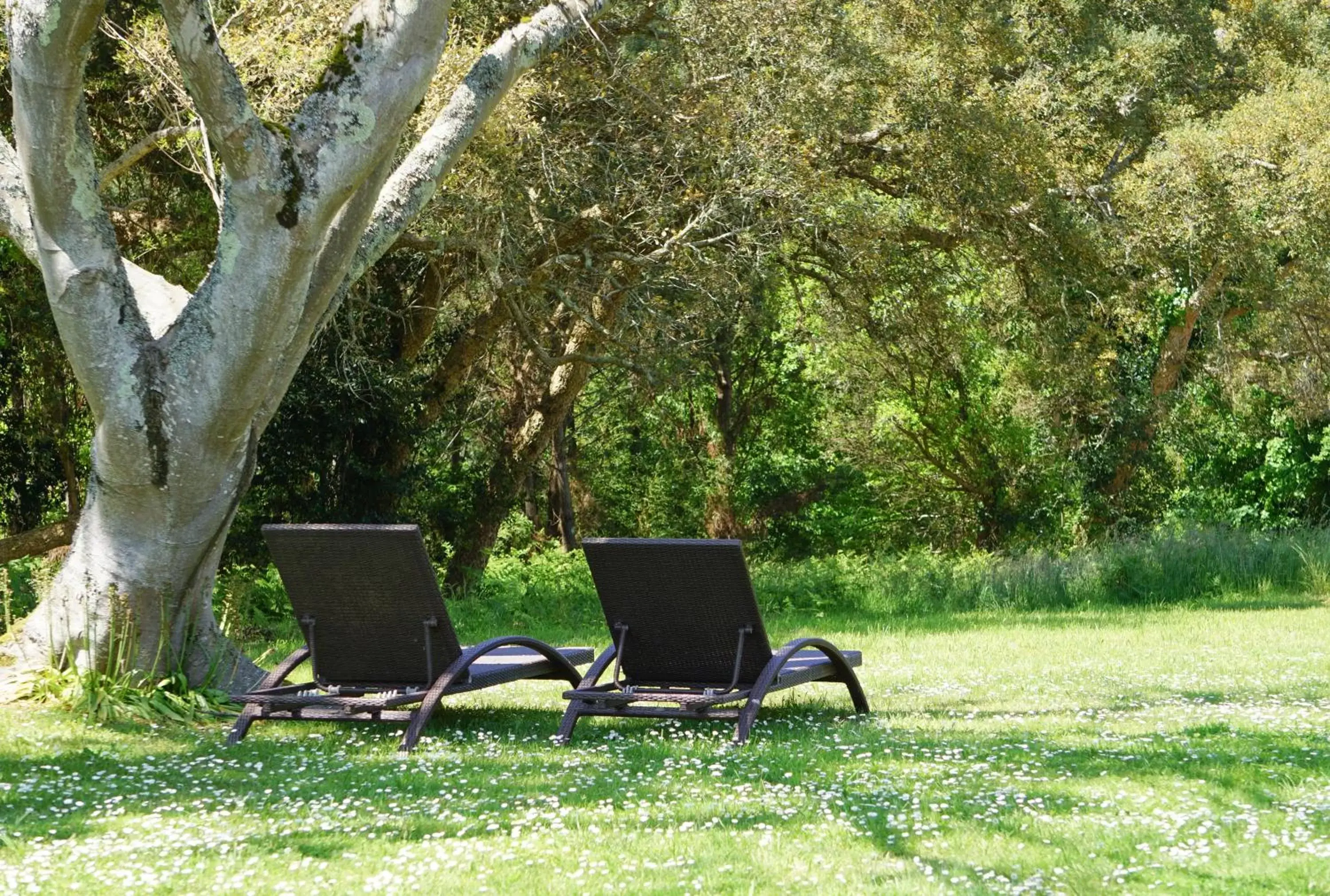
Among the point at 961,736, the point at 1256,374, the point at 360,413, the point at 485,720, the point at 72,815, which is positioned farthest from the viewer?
the point at 1256,374

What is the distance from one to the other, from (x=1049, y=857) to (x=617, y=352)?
11.3 meters

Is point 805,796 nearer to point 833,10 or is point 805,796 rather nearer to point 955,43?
point 833,10

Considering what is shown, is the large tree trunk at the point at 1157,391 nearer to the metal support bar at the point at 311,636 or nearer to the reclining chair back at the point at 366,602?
the reclining chair back at the point at 366,602

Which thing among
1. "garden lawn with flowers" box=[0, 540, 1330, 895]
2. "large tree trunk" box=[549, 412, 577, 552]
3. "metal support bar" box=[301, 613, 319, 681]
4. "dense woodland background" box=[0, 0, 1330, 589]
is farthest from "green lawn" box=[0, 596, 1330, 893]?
"large tree trunk" box=[549, 412, 577, 552]

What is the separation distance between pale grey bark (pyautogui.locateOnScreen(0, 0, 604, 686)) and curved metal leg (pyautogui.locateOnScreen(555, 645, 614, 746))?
2.23 meters

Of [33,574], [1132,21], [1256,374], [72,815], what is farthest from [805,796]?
[1256,374]

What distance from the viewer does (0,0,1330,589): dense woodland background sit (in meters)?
13.2

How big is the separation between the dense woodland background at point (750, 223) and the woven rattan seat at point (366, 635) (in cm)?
497

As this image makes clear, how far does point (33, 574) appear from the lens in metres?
8.97

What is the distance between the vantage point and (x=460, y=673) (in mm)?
7062

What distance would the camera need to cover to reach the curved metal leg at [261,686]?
6922 millimetres

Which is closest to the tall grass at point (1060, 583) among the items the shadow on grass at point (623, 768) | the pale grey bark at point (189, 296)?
the pale grey bark at point (189, 296)

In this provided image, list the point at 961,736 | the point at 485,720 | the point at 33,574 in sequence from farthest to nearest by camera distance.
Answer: the point at 33,574
the point at 485,720
the point at 961,736

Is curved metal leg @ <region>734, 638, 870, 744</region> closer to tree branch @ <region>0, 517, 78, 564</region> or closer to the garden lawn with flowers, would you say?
the garden lawn with flowers
